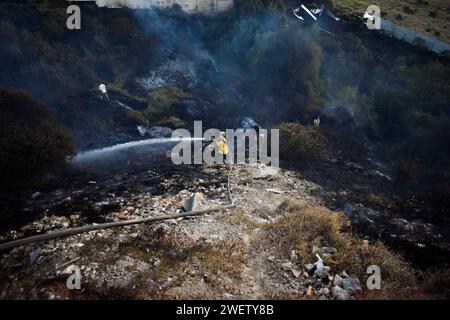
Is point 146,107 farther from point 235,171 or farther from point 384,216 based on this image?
point 384,216

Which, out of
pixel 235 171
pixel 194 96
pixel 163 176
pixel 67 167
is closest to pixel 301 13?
pixel 194 96

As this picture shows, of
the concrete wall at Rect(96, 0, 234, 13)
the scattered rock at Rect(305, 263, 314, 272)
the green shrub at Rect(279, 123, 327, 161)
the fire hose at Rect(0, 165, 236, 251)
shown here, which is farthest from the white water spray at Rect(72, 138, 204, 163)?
the concrete wall at Rect(96, 0, 234, 13)

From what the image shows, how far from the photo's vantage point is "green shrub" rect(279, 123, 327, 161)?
12.9 m

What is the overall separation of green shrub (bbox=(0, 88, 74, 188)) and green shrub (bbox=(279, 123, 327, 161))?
8.11m

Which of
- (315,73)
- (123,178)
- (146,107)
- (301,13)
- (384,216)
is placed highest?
(301,13)

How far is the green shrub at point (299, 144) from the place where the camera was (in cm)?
1294

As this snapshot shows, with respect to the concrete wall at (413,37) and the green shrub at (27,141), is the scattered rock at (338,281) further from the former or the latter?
the concrete wall at (413,37)

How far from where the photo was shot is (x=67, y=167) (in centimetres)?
1133

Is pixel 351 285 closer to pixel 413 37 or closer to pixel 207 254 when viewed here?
pixel 207 254

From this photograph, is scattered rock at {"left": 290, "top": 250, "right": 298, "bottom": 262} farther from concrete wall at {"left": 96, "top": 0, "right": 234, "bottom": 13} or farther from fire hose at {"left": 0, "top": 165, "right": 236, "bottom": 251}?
concrete wall at {"left": 96, "top": 0, "right": 234, "bottom": 13}

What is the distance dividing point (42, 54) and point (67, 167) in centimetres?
691

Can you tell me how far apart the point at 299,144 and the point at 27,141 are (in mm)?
9679

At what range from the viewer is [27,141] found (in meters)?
10.6

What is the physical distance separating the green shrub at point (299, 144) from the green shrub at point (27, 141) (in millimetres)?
8106
